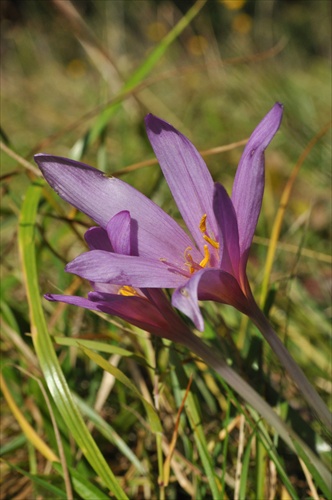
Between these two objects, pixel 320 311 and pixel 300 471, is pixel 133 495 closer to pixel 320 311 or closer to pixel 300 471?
pixel 300 471

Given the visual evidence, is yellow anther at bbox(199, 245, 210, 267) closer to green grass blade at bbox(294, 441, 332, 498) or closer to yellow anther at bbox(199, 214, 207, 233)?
yellow anther at bbox(199, 214, 207, 233)

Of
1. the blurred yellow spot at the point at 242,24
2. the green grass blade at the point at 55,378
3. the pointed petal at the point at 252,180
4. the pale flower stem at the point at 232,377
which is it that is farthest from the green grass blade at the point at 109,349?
the blurred yellow spot at the point at 242,24

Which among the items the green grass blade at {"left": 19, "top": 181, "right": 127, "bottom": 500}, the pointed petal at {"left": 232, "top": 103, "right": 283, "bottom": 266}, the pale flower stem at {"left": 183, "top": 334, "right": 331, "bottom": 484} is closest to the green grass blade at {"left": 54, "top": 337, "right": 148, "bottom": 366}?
the green grass blade at {"left": 19, "top": 181, "right": 127, "bottom": 500}

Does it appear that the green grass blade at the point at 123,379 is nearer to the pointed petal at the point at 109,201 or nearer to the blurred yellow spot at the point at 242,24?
the pointed petal at the point at 109,201

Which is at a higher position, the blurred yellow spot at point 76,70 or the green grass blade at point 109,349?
the blurred yellow spot at point 76,70

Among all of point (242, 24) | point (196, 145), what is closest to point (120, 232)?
point (196, 145)
